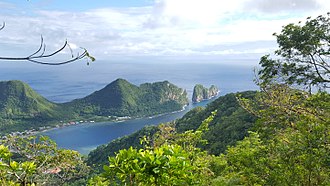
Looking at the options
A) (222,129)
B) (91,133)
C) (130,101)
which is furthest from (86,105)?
(222,129)

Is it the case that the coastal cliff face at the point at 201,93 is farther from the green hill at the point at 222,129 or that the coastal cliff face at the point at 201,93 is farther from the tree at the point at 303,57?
the tree at the point at 303,57

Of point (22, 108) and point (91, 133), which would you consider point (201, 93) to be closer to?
point (91, 133)

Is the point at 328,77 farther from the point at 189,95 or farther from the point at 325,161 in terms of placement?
the point at 189,95

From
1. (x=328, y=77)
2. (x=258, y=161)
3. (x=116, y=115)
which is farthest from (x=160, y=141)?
(x=116, y=115)

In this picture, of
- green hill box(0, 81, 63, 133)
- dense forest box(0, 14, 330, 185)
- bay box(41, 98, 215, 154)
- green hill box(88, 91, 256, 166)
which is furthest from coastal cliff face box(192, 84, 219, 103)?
dense forest box(0, 14, 330, 185)

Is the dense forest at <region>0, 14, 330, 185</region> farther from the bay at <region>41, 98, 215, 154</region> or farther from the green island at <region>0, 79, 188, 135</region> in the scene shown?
the green island at <region>0, 79, 188, 135</region>
